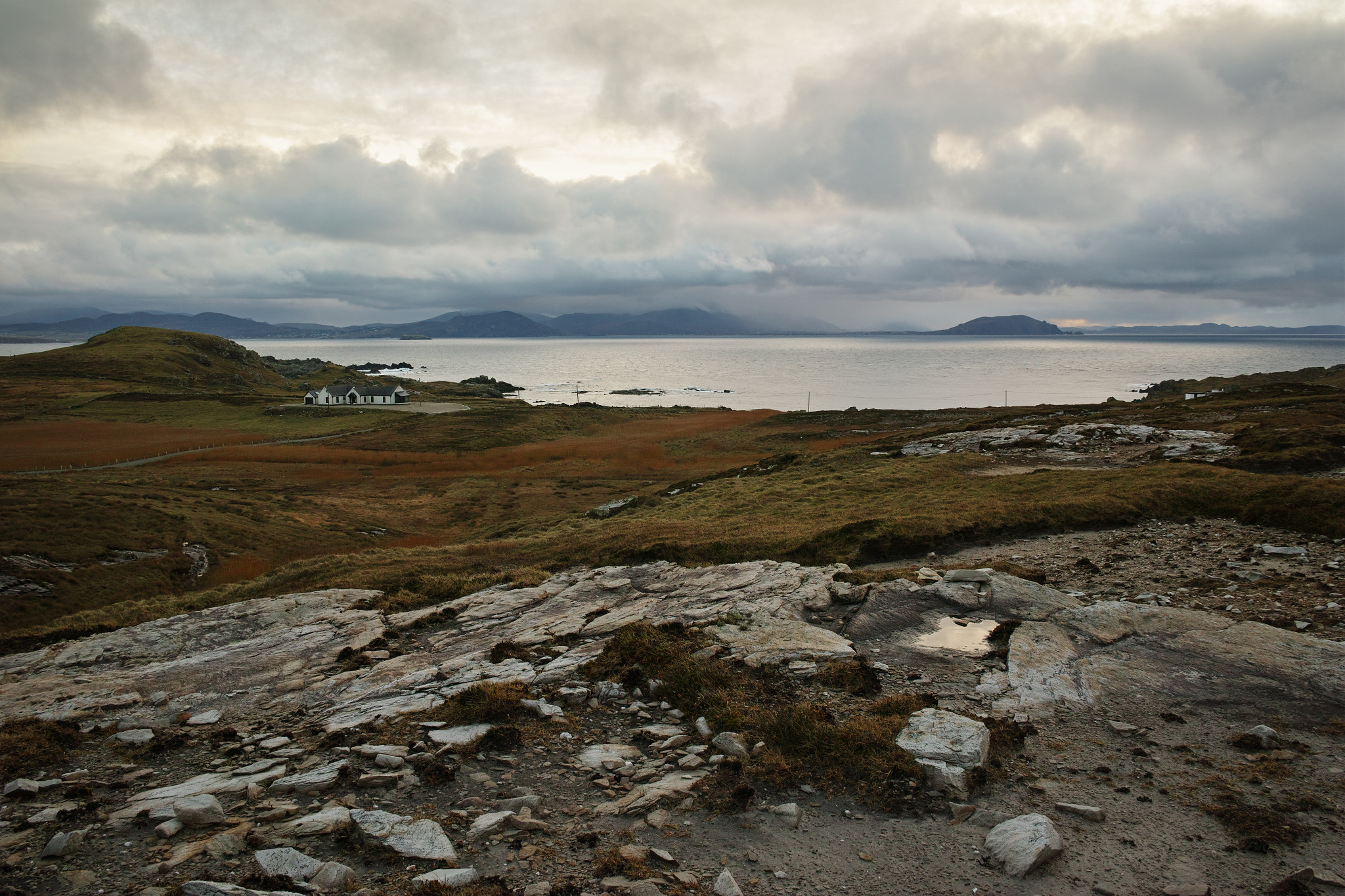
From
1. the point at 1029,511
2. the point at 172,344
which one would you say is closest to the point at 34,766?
the point at 1029,511

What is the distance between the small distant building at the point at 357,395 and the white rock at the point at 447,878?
150884mm

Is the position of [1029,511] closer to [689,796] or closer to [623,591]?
[623,591]

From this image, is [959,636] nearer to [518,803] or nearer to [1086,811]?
[1086,811]

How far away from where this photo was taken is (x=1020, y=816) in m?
7.88

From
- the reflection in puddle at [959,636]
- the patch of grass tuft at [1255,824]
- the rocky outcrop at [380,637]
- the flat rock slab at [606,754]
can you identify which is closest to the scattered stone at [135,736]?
the rocky outcrop at [380,637]

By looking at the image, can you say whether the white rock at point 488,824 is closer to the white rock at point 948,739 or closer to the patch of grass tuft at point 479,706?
the patch of grass tuft at point 479,706

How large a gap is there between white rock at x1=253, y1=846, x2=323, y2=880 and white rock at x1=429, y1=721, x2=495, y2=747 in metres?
2.73

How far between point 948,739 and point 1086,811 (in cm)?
178

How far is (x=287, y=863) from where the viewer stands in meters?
7.38

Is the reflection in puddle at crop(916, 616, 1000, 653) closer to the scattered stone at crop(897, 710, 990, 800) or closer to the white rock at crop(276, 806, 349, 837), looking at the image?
the scattered stone at crop(897, 710, 990, 800)

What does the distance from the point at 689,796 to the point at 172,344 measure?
247 metres

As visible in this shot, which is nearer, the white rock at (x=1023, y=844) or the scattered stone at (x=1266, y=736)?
the white rock at (x=1023, y=844)

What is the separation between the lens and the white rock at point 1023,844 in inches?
281

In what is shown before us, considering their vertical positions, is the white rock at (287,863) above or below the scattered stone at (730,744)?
below
